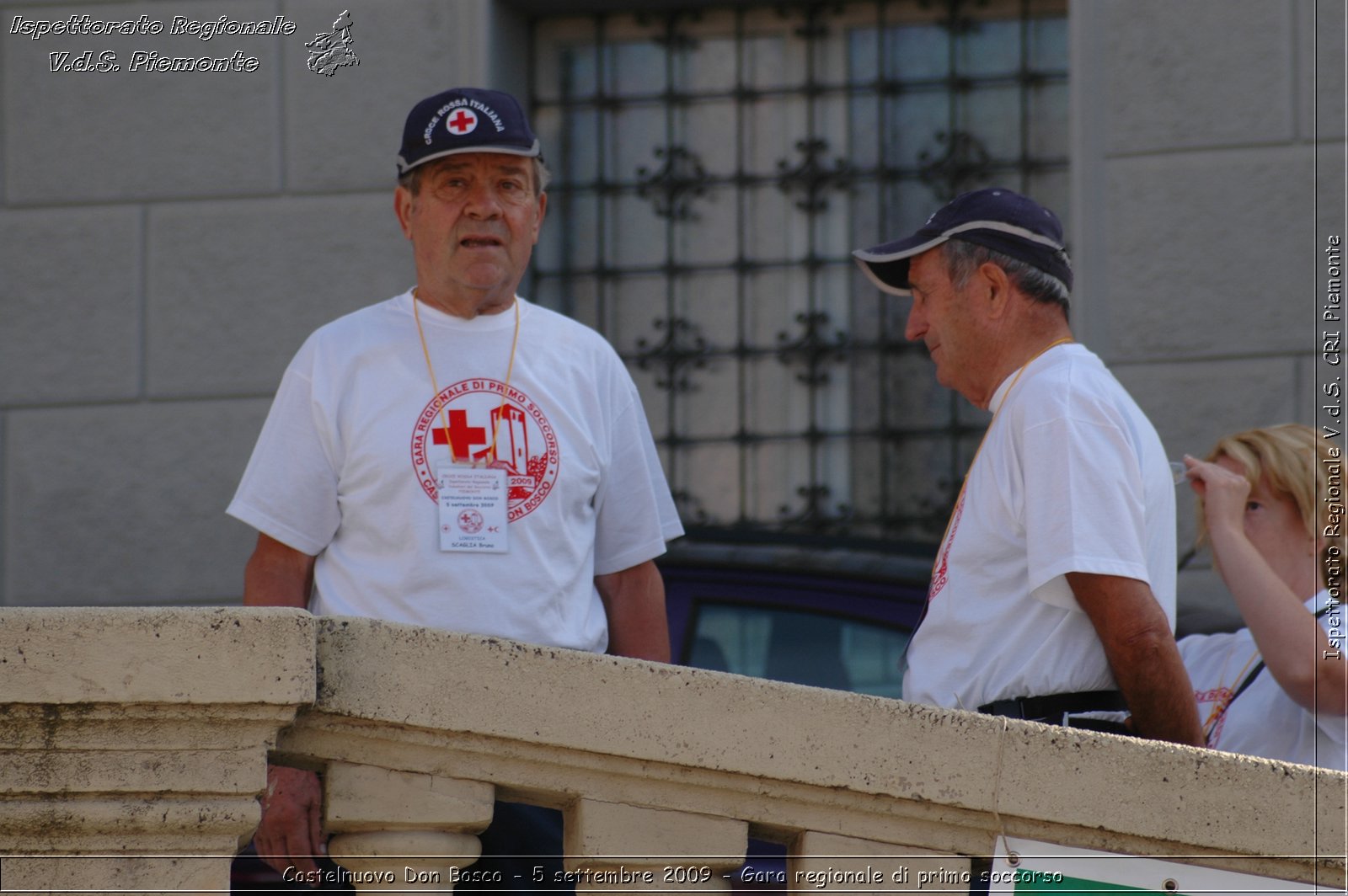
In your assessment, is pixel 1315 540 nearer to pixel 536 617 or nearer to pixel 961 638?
pixel 961 638

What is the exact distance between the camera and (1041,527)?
8.18 feet

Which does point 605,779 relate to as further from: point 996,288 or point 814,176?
point 814,176

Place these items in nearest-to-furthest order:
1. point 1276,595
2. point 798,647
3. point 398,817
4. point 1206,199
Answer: point 398,817 → point 1276,595 → point 798,647 → point 1206,199

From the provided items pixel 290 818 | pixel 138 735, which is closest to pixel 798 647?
pixel 290 818

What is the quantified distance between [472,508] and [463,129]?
29.3 inches

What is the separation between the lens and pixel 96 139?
18.6ft

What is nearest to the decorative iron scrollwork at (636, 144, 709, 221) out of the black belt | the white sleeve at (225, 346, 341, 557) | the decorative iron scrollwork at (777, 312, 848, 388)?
the decorative iron scrollwork at (777, 312, 848, 388)

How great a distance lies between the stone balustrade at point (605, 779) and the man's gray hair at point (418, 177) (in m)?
1.42

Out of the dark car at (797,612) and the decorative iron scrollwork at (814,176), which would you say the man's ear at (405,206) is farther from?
the decorative iron scrollwork at (814,176)

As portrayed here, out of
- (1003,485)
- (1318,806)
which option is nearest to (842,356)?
(1003,485)

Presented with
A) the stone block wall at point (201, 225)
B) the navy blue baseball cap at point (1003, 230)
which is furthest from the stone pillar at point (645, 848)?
the stone block wall at point (201, 225)

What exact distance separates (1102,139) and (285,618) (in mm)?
4083

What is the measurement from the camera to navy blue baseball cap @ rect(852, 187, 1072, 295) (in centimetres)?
276

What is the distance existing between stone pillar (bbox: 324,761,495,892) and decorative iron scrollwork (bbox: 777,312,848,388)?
3.88 m
